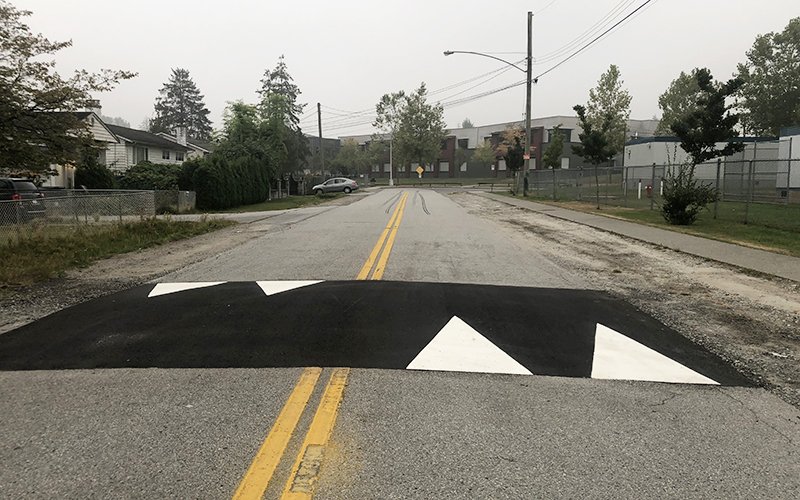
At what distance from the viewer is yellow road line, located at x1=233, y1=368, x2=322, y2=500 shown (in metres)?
2.85

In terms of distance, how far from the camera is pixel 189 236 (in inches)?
603

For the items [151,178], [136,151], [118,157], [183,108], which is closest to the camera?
[151,178]

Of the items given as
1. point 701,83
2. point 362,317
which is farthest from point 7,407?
point 701,83

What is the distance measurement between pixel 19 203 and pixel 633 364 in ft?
49.3

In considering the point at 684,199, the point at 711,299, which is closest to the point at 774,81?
the point at 684,199

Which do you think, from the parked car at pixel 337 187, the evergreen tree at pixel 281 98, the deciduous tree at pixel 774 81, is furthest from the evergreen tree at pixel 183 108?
the deciduous tree at pixel 774 81

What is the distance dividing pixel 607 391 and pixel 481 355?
1.14 m

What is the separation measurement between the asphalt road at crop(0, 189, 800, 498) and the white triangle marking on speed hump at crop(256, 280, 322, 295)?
24.7 inches

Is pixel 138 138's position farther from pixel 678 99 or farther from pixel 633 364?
pixel 678 99

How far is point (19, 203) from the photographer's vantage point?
14055mm

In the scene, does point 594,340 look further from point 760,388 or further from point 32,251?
point 32,251

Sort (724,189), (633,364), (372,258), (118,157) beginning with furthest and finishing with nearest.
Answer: (118,157), (724,189), (372,258), (633,364)

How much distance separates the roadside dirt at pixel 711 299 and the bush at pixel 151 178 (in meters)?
24.0

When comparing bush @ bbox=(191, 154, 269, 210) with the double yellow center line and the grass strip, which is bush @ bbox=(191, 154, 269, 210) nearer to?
the grass strip
